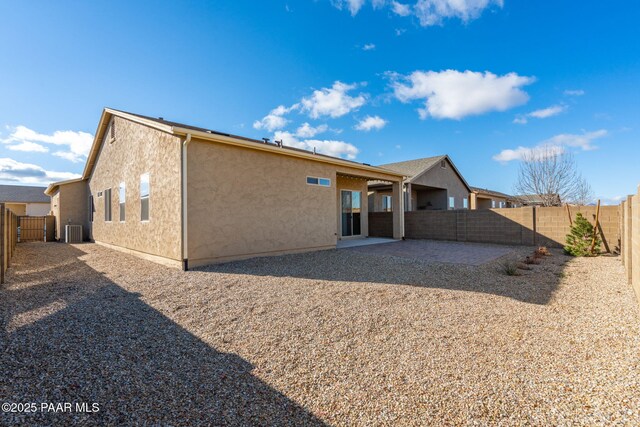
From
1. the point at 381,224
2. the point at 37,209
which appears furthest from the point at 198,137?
the point at 37,209

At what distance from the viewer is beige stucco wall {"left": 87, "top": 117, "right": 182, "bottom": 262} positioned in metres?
8.01

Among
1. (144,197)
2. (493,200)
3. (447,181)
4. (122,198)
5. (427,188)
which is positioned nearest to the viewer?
(144,197)

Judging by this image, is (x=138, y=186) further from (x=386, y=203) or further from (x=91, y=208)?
(x=386, y=203)

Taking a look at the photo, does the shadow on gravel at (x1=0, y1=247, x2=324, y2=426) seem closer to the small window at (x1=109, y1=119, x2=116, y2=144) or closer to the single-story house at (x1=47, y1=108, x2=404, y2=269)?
the single-story house at (x1=47, y1=108, x2=404, y2=269)

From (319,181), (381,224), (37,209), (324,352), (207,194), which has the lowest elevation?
(324,352)

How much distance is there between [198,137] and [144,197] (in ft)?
12.2

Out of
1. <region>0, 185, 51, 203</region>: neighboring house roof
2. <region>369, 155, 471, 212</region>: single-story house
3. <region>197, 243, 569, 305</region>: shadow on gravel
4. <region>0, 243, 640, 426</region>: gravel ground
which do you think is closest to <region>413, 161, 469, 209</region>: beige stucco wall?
<region>369, 155, 471, 212</region>: single-story house

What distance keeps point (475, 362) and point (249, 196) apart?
7.28 meters

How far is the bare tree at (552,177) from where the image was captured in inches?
747

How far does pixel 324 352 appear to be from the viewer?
3.25 meters

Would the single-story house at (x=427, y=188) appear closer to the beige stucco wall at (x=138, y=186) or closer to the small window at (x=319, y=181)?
the small window at (x=319, y=181)

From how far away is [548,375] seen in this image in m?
2.76

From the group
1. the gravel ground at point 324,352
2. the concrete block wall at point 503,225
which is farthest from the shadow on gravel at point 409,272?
the concrete block wall at point 503,225

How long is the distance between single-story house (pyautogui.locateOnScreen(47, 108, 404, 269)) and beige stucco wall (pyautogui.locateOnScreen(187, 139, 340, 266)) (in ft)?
0.09
